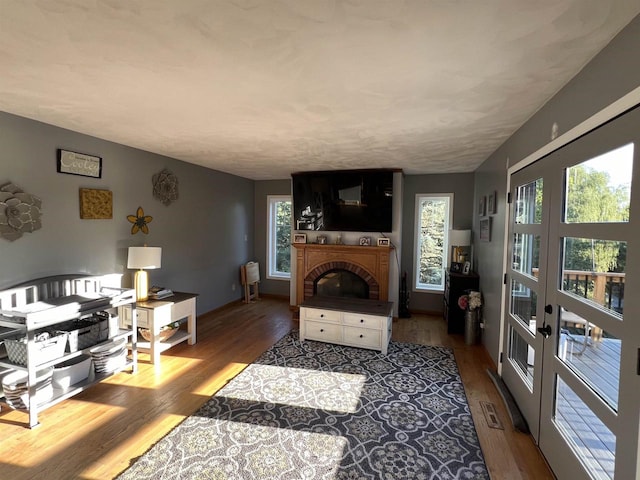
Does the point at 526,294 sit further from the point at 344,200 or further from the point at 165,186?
the point at 165,186

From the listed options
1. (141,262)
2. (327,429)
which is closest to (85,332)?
(141,262)

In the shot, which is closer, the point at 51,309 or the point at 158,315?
the point at 51,309

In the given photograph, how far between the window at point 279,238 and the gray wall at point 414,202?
2264 mm

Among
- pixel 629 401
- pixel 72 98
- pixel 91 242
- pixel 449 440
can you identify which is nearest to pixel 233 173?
pixel 91 242

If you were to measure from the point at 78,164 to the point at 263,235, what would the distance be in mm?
3496

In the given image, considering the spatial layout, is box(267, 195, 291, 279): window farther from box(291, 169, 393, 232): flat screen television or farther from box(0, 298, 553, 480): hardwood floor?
box(0, 298, 553, 480): hardwood floor

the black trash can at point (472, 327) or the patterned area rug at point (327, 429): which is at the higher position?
the black trash can at point (472, 327)

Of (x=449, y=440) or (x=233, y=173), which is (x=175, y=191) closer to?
(x=233, y=173)

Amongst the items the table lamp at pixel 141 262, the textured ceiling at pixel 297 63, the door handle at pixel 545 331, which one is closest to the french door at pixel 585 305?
the door handle at pixel 545 331

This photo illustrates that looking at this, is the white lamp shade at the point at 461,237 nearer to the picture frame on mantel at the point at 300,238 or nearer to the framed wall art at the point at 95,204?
the picture frame on mantel at the point at 300,238

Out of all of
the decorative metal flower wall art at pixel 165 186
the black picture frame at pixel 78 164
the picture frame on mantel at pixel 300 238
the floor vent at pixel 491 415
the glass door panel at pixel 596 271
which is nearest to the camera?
the glass door panel at pixel 596 271

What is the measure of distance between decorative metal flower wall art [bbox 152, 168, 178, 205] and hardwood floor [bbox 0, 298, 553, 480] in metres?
1.90

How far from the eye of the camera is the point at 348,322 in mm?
3814

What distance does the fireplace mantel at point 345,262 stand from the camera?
475cm
